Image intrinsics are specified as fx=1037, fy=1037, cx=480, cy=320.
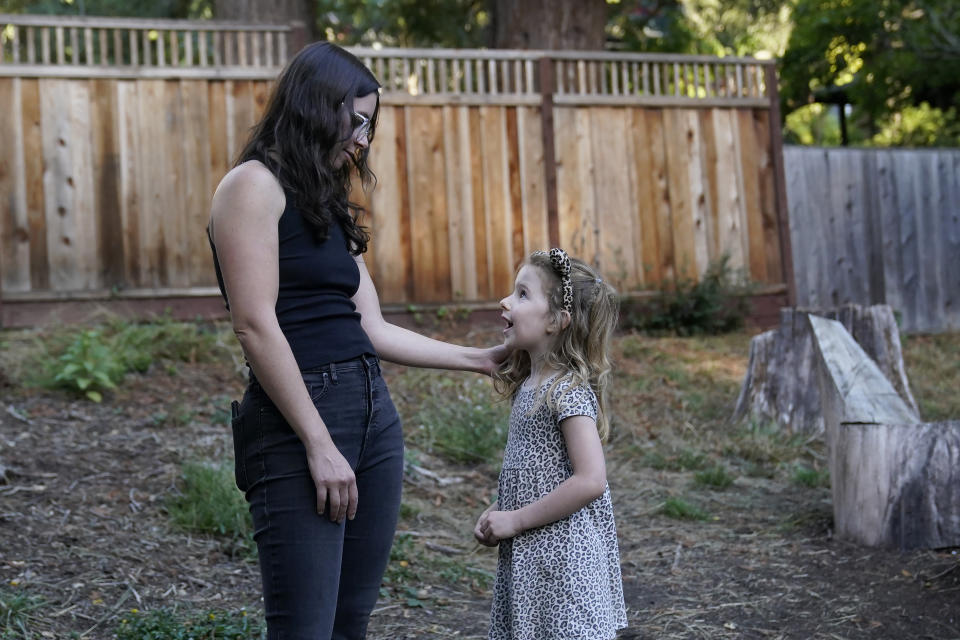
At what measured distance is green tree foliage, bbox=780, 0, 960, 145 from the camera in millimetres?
11922

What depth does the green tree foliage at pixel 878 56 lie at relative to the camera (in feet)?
39.1

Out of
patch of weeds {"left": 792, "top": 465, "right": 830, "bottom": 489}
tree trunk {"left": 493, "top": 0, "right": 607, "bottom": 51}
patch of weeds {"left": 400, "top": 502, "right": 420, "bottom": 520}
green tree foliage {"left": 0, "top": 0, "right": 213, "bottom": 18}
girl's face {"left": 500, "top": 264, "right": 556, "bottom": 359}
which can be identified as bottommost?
Result: patch of weeds {"left": 792, "top": 465, "right": 830, "bottom": 489}

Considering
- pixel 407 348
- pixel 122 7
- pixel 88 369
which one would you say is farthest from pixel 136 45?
pixel 407 348

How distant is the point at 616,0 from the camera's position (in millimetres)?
12219

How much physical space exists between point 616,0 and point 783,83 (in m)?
3.56

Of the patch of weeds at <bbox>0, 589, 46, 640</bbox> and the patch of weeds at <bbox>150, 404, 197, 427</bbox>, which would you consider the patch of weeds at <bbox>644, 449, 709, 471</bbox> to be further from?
the patch of weeds at <bbox>0, 589, 46, 640</bbox>

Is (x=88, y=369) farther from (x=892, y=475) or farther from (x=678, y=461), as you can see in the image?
(x=892, y=475)

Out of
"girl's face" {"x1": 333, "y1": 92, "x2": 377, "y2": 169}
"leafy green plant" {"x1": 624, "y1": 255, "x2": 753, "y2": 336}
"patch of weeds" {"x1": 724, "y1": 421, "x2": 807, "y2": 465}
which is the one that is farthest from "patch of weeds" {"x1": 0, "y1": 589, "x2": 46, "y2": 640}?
"leafy green plant" {"x1": 624, "y1": 255, "x2": 753, "y2": 336}

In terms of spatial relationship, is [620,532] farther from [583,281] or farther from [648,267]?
[648,267]

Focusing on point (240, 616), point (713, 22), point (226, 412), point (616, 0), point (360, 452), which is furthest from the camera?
point (713, 22)

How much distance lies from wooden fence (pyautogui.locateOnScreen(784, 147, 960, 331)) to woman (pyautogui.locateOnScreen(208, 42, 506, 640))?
8774 millimetres

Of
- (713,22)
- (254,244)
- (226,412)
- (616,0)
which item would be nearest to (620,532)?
(226,412)

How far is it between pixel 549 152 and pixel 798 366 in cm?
312

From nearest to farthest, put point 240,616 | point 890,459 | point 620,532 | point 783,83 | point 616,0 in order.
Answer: point 240,616 → point 890,459 → point 620,532 → point 616,0 → point 783,83
